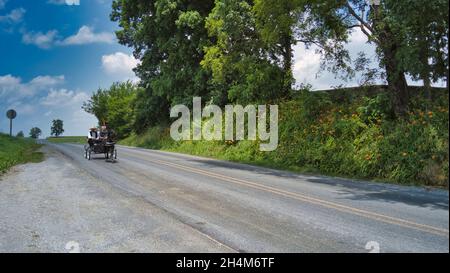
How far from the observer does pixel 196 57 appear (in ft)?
116

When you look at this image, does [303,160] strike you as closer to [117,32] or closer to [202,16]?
[202,16]

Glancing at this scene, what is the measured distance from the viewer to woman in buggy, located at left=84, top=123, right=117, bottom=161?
71.8ft

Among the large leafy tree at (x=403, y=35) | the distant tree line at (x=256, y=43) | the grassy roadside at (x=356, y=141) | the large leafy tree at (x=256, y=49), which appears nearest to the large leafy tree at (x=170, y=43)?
the distant tree line at (x=256, y=43)

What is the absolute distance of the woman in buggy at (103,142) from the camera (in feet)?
71.8

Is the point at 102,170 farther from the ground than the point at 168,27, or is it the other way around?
the point at 168,27

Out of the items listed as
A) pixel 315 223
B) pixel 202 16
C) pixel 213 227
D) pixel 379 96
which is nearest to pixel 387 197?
pixel 315 223

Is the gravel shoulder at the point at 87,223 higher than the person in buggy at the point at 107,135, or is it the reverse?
the person in buggy at the point at 107,135

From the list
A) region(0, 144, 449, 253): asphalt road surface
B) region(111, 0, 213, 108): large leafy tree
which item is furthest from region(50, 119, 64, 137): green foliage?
region(0, 144, 449, 253): asphalt road surface

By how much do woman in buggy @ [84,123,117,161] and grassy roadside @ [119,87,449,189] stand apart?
6.67 m

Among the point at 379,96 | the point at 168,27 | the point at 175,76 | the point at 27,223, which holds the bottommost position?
the point at 27,223

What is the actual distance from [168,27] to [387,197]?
28881mm

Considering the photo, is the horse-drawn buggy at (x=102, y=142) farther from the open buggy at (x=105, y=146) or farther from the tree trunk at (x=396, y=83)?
the tree trunk at (x=396, y=83)

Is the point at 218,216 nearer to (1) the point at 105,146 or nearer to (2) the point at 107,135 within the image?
(1) the point at 105,146

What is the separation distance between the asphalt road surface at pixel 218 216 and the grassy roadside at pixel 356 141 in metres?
1.56
